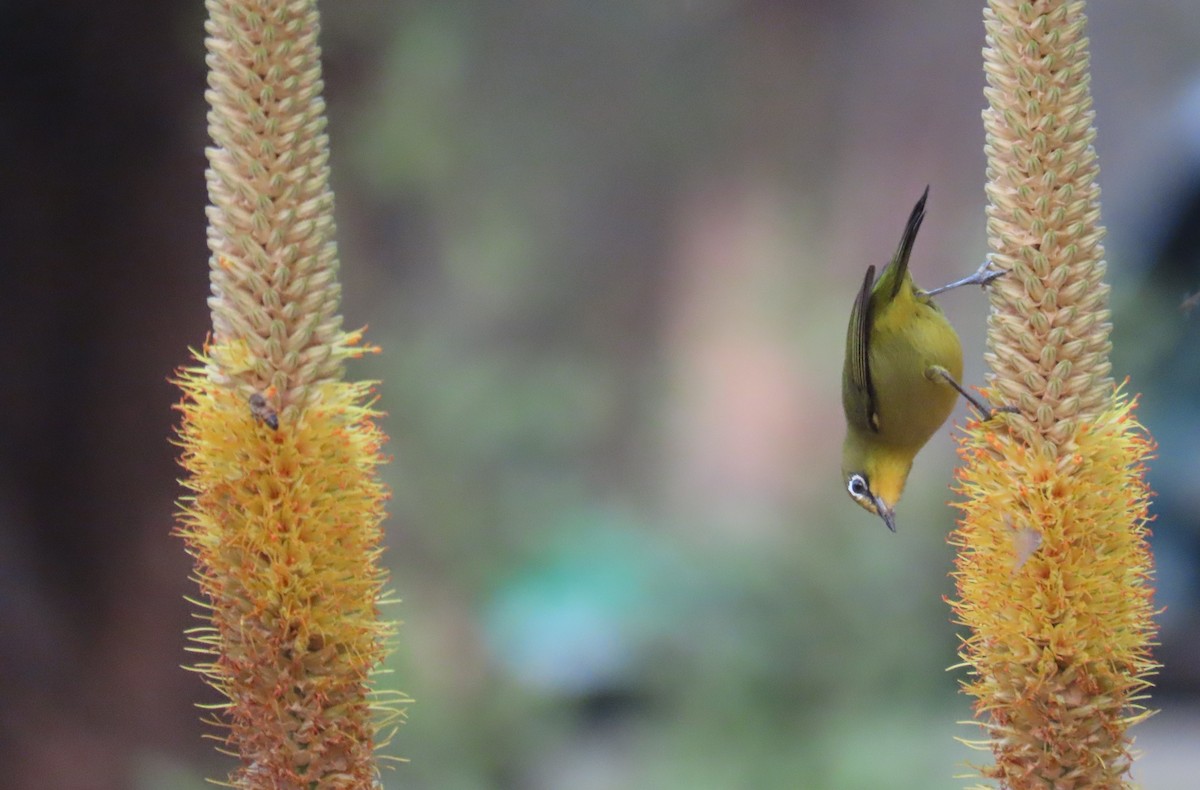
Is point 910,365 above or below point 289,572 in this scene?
above

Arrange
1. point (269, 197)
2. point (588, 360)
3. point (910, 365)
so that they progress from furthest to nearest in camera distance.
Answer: point (588, 360) < point (910, 365) < point (269, 197)

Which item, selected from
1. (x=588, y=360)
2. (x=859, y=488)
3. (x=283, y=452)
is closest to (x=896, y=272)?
(x=859, y=488)

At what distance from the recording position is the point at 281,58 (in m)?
0.64

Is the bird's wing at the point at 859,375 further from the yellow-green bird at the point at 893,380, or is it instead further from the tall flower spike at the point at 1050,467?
the tall flower spike at the point at 1050,467

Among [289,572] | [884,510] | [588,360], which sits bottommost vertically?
[289,572]

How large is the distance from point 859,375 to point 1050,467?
14.3 inches

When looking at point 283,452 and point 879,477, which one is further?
point 879,477

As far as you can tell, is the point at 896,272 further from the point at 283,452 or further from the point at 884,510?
the point at 283,452

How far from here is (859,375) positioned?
1.05m

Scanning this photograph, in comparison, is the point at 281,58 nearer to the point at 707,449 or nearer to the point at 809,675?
the point at 809,675

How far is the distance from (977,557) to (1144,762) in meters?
1.91

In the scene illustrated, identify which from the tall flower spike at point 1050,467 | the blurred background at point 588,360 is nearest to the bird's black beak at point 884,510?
the tall flower spike at point 1050,467

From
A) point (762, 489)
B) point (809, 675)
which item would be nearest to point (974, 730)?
point (809, 675)

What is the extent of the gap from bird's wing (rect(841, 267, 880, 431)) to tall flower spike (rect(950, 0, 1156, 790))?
29 cm
